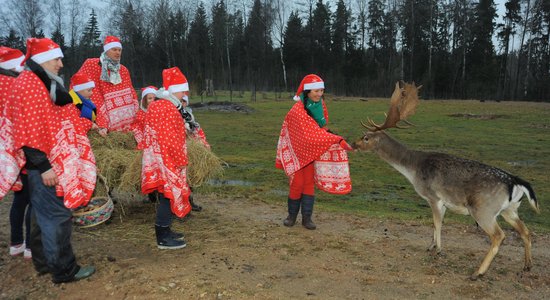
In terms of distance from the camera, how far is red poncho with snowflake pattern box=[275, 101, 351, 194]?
6812 millimetres

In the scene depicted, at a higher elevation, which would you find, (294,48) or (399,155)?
(294,48)

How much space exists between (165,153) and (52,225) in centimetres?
152

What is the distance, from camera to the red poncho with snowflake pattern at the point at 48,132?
4.56 m

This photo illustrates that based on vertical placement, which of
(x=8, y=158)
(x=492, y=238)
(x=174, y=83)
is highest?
(x=174, y=83)

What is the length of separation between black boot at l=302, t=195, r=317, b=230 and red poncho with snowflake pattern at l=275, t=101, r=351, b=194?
11.2 inches

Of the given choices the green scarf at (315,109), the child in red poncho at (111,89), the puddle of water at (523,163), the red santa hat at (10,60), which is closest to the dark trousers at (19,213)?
the red santa hat at (10,60)

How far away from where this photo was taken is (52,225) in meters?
4.84

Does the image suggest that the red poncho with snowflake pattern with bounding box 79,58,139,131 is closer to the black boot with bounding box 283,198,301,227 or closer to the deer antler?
the black boot with bounding box 283,198,301,227

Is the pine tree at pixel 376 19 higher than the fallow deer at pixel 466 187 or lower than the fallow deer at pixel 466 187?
higher

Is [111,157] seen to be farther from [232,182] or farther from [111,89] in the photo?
[232,182]

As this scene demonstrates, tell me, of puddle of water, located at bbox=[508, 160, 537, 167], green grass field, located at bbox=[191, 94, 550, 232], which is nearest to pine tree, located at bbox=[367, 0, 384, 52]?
green grass field, located at bbox=[191, 94, 550, 232]

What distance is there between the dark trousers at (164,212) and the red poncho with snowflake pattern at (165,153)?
0.46 ft

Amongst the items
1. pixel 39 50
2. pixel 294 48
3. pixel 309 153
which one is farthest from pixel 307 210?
pixel 294 48

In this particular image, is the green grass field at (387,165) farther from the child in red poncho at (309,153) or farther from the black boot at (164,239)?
the black boot at (164,239)
